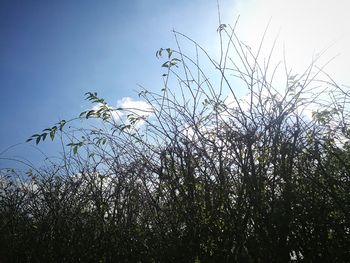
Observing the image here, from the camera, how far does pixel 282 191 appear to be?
2467 mm

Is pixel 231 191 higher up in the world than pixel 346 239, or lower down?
higher up

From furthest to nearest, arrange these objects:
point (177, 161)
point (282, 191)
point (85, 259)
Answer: point (85, 259)
point (177, 161)
point (282, 191)

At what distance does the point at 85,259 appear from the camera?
406cm

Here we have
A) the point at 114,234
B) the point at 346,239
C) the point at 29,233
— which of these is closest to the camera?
the point at 346,239

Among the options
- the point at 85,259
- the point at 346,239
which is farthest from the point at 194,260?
the point at 85,259

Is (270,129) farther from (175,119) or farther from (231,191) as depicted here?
(175,119)

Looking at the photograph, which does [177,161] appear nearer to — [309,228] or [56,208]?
[309,228]

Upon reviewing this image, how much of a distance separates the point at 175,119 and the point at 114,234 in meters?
1.54

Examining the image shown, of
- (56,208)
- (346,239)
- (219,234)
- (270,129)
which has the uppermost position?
(56,208)

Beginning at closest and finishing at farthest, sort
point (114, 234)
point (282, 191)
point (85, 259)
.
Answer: point (282, 191) → point (114, 234) → point (85, 259)

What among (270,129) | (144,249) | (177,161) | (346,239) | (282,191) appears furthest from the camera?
(144,249)

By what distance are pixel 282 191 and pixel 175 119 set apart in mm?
1246

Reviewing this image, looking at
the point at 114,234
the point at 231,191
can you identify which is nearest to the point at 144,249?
the point at 114,234

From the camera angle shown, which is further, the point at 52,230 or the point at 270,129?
the point at 52,230
